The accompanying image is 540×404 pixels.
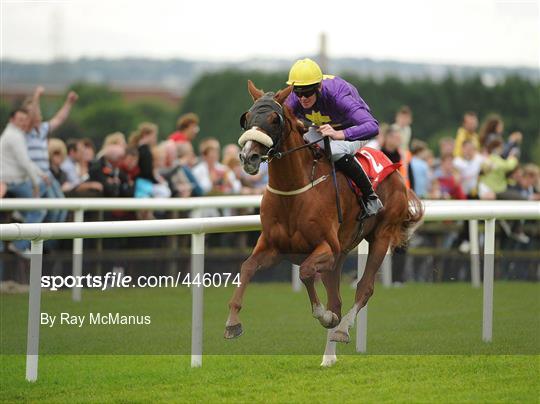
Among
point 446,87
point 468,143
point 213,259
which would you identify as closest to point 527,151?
point 446,87

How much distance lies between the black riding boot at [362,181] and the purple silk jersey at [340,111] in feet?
0.64

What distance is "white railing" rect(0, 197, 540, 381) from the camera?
710 centimetres

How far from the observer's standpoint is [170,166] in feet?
48.3

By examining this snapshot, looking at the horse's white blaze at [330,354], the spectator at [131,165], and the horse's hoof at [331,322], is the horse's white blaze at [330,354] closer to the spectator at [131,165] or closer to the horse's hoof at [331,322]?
the horse's hoof at [331,322]

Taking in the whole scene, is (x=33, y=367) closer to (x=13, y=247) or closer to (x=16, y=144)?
(x=13, y=247)

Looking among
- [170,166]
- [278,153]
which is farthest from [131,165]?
[278,153]

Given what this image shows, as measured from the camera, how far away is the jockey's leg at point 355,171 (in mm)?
8094

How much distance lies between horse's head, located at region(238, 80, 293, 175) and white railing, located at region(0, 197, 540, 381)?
0.84 meters

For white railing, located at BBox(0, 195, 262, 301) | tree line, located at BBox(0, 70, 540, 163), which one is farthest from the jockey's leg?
tree line, located at BBox(0, 70, 540, 163)

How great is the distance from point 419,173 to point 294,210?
7585 millimetres

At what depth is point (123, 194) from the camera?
44.0 ft

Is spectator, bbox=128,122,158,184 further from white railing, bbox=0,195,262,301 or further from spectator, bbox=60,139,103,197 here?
white railing, bbox=0,195,262,301

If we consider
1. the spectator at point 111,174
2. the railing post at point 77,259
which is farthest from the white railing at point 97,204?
the spectator at point 111,174

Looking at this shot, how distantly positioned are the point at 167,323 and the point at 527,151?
145ft
